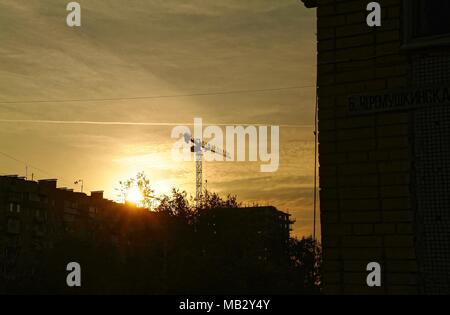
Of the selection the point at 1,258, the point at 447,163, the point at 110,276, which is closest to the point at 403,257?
the point at 447,163

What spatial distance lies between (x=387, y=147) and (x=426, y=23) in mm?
1381

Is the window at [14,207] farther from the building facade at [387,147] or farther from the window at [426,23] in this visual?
the window at [426,23]

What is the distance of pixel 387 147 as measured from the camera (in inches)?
250

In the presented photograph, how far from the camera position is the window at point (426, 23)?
6328 millimetres

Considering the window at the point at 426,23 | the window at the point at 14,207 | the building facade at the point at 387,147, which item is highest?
the window at the point at 14,207

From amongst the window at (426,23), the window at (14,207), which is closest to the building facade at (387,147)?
the window at (426,23)

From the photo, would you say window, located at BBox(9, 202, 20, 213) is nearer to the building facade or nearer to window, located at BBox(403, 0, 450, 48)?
the building facade

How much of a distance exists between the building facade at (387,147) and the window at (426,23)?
0.01 metres

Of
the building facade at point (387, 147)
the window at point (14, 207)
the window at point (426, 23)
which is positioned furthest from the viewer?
the window at point (14, 207)

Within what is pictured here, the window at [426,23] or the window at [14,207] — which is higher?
the window at [14,207]

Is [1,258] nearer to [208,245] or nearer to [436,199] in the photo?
[208,245]

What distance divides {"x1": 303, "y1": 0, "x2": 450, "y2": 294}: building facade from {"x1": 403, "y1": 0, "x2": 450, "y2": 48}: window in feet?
0.03

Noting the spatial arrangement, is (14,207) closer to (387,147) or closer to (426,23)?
(387,147)

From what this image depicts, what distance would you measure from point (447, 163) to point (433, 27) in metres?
1.47
